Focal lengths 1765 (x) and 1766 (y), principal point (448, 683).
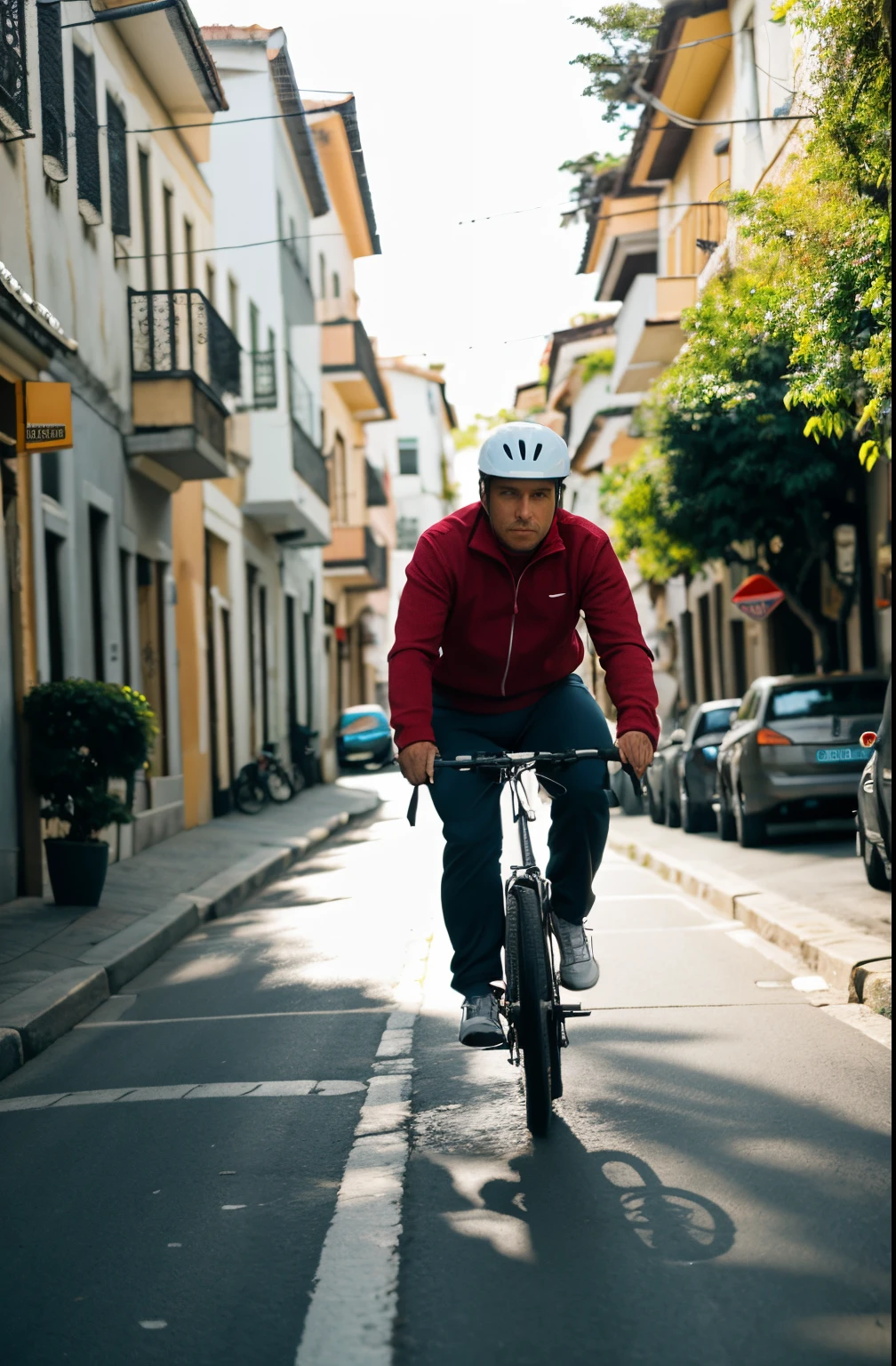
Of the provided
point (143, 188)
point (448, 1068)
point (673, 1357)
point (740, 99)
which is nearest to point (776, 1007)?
point (448, 1068)

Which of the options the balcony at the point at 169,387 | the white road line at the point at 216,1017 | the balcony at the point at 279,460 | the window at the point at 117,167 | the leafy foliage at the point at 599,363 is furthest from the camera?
the leafy foliage at the point at 599,363

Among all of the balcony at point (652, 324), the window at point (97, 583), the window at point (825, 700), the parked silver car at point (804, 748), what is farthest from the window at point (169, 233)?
the window at point (825, 700)

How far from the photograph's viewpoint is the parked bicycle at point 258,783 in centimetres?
2522

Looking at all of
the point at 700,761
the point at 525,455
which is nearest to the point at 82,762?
the point at 525,455

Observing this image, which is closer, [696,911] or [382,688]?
[696,911]

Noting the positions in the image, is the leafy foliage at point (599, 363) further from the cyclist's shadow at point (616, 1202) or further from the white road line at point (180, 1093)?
the cyclist's shadow at point (616, 1202)

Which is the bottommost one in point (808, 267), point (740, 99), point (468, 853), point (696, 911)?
point (696, 911)

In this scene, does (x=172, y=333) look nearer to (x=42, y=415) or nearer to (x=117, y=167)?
(x=117, y=167)

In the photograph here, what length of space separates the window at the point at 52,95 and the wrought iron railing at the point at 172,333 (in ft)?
12.1

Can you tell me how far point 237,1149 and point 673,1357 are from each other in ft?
7.38

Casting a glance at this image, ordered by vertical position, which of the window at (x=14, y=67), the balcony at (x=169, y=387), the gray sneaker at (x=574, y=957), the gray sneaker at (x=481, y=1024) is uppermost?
the window at (x=14, y=67)

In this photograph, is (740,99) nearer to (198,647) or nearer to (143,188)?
(143,188)

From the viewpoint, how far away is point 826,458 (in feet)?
71.6

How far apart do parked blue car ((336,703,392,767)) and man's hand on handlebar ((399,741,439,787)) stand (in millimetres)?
39175
